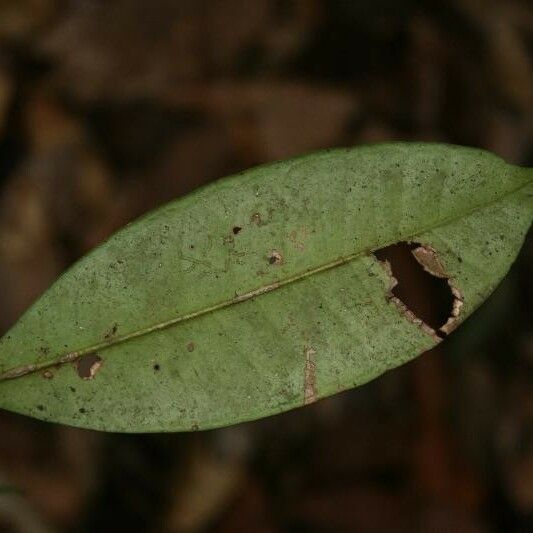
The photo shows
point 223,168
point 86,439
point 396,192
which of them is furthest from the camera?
point 223,168

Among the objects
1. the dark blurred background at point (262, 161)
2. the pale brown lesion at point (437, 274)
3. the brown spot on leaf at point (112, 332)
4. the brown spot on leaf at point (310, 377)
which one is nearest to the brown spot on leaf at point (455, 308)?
the pale brown lesion at point (437, 274)

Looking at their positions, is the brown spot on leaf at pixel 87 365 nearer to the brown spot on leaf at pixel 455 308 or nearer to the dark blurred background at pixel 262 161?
the brown spot on leaf at pixel 455 308

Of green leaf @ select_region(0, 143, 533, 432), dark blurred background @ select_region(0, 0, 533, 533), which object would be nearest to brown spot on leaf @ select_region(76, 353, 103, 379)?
green leaf @ select_region(0, 143, 533, 432)

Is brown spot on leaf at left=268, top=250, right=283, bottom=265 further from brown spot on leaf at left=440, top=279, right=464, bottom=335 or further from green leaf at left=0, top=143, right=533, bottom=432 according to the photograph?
brown spot on leaf at left=440, top=279, right=464, bottom=335

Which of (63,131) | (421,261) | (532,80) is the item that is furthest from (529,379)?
(421,261)

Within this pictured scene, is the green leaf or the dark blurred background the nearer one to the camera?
the green leaf

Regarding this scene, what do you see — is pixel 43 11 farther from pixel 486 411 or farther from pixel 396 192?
pixel 396 192

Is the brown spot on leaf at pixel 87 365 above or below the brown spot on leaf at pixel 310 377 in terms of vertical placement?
above
